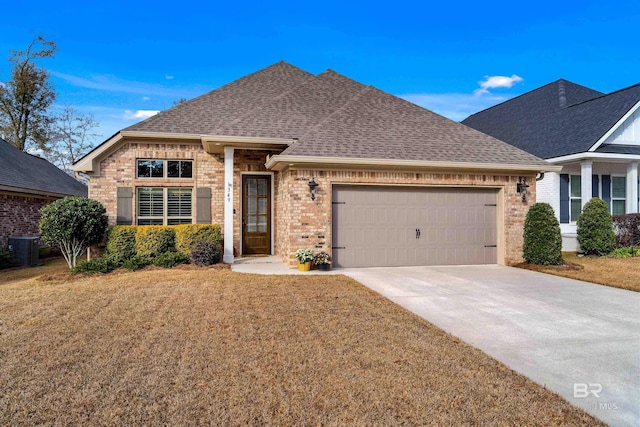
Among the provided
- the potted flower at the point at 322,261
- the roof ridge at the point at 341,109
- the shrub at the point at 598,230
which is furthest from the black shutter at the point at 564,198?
the potted flower at the point at 322,261

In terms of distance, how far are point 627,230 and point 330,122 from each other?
1047 cm

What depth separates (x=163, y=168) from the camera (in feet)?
34.7

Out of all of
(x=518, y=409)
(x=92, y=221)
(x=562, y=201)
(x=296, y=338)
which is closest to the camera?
(x=518, y=409)

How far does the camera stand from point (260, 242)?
1109 cm

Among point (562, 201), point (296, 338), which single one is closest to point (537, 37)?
point (562, 201)

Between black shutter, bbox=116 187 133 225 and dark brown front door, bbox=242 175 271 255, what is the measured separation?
10.5 feet

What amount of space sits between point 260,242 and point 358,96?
6.11m

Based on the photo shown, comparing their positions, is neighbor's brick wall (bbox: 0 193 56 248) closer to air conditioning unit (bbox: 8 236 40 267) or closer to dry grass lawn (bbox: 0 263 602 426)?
air conditioning unit (bbox: 8 236 40 267)

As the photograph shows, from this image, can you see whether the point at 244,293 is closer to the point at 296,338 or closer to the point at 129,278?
the point at 296,338

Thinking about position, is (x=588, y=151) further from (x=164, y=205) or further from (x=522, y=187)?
(x=164, y=205)

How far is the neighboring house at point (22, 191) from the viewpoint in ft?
39.1

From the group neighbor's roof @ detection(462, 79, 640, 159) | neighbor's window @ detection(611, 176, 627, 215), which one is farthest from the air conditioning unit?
neighbor's window @ detection(611, 176, 627, 215)

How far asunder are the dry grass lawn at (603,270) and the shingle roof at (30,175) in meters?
16.3

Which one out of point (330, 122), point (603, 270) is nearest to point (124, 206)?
point (330, 122)
